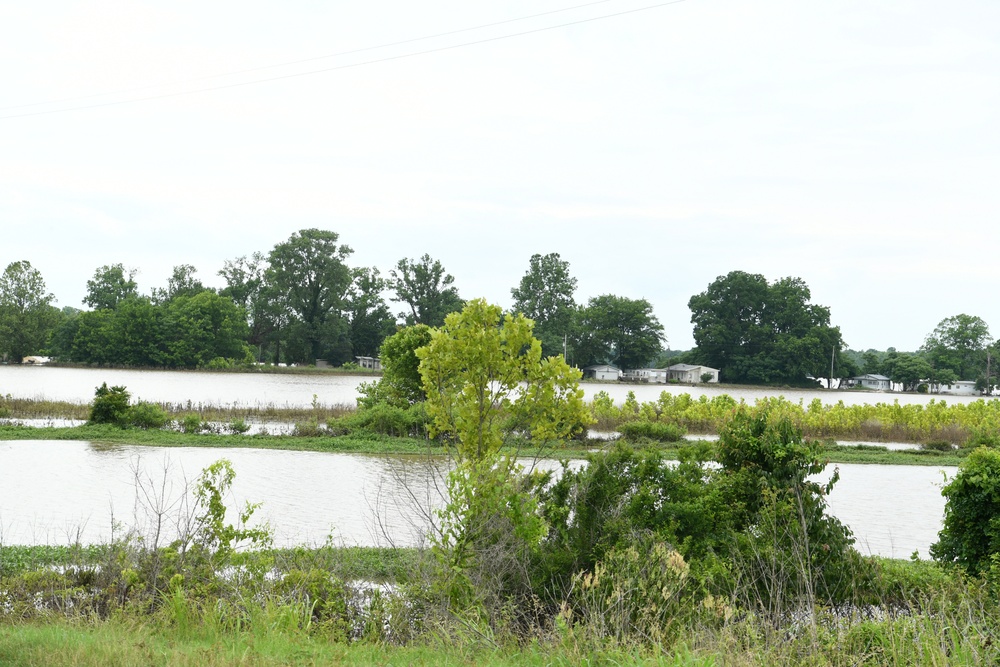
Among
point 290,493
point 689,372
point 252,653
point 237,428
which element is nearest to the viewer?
point 252,653

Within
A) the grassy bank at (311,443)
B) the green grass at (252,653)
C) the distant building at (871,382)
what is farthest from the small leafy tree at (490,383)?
the distant building at (871,382)

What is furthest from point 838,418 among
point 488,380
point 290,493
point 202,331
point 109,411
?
point 202,331

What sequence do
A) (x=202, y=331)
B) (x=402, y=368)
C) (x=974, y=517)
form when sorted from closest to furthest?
(x=974, y=517), (x=402, y=368), (x=202, y=331)

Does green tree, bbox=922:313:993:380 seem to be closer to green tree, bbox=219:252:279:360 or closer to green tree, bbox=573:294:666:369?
green tree, bbox=573:294:666:369

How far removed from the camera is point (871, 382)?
4363 inches

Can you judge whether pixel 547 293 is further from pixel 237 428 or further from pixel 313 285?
pixel 237 428

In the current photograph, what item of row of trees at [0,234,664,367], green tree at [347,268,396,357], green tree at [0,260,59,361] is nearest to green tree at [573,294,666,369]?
row of trees at [0,234,664,367]

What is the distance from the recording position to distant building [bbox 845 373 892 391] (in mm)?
109656

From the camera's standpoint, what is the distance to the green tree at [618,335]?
105m

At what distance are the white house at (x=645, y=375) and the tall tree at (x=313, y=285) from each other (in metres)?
35.8

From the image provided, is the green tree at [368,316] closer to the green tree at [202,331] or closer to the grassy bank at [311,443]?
the green tree at [202,331]

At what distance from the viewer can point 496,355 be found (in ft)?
29.8

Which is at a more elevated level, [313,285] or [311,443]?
[313,285]

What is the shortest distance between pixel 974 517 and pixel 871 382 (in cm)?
11310
